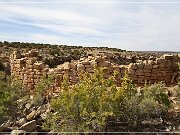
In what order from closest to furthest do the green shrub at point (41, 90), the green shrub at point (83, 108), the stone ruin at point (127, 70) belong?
the green shrub at point (83, 108)
the green shrub at point (41, 90)
the stone ruin at point (127, 70)

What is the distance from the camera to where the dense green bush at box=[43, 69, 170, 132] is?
33.3ft

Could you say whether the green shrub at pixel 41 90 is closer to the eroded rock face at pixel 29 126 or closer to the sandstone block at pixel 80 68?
the sandstone block at pixel 80 68

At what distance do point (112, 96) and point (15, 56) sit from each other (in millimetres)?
Result: 10526

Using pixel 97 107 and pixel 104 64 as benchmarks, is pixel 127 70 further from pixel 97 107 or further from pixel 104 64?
pixel 97 107

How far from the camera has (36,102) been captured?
13594mm

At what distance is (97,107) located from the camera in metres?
10.3

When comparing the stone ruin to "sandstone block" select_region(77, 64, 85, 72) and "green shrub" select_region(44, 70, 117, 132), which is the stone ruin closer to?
"sandstone block" select_region(77, 64, 85, 72)

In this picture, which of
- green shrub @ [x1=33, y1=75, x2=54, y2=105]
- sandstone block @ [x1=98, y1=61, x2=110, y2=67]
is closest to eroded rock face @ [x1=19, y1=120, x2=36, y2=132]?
green shrub @ [x1=33, y1=75, x2=54, y2=105]

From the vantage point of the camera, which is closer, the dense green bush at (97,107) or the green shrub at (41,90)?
the dense green bush at (97,107)

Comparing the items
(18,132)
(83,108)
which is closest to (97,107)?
(83,108)

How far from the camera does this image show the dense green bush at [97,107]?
1016cm

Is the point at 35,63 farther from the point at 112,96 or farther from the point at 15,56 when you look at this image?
the point at 112,96

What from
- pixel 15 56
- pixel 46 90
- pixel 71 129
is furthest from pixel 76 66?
pixel 71 129

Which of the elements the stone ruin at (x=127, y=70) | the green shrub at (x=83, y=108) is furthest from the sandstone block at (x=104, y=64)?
the green shrub at (x=83, y=108)
